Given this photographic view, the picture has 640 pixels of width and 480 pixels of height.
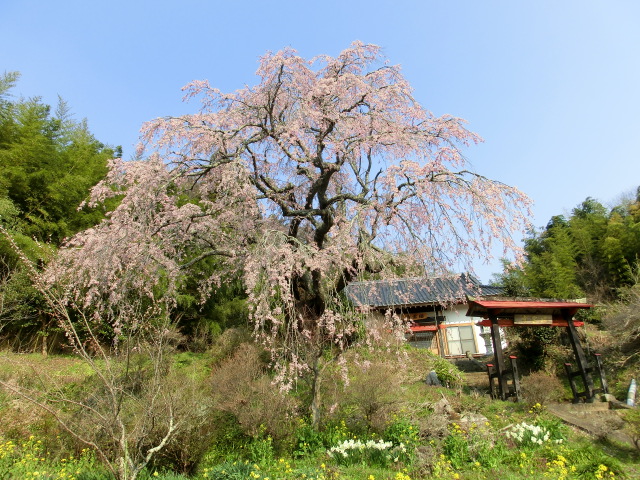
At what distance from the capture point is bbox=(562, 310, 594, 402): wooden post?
866 cm

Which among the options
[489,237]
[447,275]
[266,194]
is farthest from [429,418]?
[266,194]

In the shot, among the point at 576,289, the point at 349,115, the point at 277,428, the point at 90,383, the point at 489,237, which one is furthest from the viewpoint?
the point at 576,289

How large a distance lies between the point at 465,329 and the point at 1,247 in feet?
49.1

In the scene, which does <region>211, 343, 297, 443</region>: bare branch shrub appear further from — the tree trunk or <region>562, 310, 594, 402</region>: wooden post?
<region>562, 310, 594, 402</region>: wooden post

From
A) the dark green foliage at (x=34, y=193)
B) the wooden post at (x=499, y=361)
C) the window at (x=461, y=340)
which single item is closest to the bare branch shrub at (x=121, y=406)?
the dark green foliage at (x=34, y=193)

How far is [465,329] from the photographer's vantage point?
53.4ft

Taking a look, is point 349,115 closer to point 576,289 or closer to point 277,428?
point 277,428

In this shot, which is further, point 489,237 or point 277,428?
point 277,428

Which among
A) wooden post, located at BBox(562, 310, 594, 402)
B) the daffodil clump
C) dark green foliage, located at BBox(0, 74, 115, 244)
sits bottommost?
the daffodil clump

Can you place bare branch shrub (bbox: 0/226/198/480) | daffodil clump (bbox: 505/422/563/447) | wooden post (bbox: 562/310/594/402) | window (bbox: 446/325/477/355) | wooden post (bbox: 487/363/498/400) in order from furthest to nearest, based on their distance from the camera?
window (bbox: 446/325/477/355) < wooden post (bbox: 487/363/498/400) < wooden post (bbox: 562/310/594/402) < daffodil clump (bbox: 505/422/563/447) < bare branch shrub (bbox: 0/226/198/480)

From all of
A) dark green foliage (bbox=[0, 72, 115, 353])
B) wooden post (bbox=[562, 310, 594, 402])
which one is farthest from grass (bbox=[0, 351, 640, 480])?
dark green foliage (bbox=[0, 72, 115, 353])

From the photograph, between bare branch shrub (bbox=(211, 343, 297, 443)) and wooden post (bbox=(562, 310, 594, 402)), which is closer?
bare branch shrub (bbox=(211, 343, 297, 443))

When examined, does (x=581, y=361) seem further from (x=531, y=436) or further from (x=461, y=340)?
(x=461, y=340)

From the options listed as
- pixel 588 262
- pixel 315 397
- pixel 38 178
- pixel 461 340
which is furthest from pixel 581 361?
pixel 38 178
